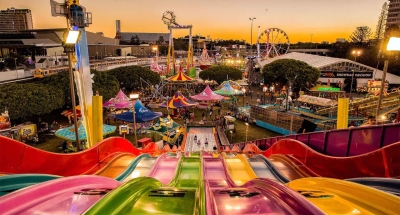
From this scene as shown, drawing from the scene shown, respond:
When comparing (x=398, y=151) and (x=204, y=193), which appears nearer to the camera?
(x=204, y=193)

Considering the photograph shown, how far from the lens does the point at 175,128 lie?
19109mm

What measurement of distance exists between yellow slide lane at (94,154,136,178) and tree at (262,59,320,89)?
27.6 metres

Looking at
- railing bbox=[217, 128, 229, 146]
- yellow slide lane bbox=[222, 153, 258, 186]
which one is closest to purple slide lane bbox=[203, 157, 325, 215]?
yellow slide lane bbox=[222, 153, 258, 186]

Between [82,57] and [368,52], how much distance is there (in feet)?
179

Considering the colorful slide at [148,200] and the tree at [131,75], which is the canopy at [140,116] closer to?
the tree at [131,75]

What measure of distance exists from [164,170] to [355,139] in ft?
14.7

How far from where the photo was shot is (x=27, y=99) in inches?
805

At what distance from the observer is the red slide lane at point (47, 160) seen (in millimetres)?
4586

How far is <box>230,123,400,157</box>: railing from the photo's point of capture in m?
4.84

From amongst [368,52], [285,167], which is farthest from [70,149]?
[368,52]

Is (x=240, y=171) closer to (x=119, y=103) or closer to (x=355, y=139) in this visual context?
(x=355, y=139)

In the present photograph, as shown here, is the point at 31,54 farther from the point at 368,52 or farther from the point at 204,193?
the point at 368,52

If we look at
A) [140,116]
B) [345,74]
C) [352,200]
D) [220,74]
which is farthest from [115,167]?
[345,74]

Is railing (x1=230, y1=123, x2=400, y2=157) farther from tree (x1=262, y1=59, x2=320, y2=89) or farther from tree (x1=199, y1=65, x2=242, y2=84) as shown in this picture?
tree (x1=199, y1=65, x2=242, y2=84)
